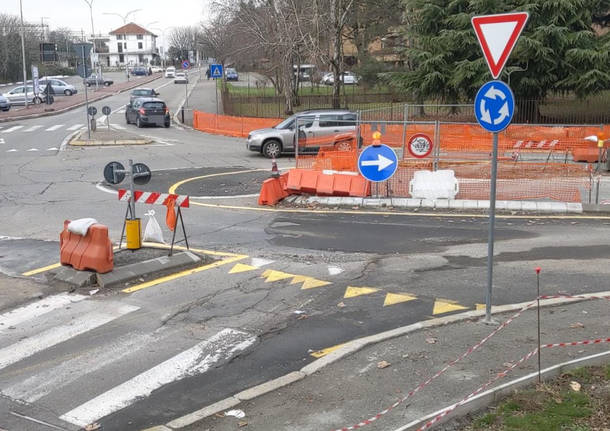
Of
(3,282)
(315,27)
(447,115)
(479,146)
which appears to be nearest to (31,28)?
(315,27)

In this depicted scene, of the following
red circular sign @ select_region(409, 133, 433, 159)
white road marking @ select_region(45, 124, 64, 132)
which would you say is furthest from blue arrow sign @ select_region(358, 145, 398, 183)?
white road marking @ select_region(45, 124, 64, 132)

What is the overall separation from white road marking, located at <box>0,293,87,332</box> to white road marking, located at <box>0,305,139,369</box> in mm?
602

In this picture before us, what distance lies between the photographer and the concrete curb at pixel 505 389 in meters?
5.11

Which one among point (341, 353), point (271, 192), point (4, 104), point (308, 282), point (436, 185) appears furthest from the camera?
point (4, 104)

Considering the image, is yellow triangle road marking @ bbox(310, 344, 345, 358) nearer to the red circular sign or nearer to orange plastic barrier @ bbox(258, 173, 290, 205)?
orange plastic barrier @ bbox(258, 173, 290, 205)

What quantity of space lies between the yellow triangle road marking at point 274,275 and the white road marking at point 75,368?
98.9 inches

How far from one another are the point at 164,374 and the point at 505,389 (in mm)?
3224

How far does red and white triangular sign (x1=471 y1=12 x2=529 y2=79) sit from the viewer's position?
6491mm

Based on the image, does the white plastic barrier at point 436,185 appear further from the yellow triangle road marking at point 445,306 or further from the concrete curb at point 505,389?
the concrete curb at point 505,389

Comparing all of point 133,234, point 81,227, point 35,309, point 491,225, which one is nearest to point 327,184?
point 133,234

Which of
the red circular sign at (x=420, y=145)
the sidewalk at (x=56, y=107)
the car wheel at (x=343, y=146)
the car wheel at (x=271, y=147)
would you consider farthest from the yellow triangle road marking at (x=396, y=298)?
the sidewalk at (x=56, y=107)

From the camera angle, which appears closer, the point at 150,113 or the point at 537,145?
the point at 537,145

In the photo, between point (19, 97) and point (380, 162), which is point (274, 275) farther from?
point (19, 97)

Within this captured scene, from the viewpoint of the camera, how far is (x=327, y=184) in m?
15.9
